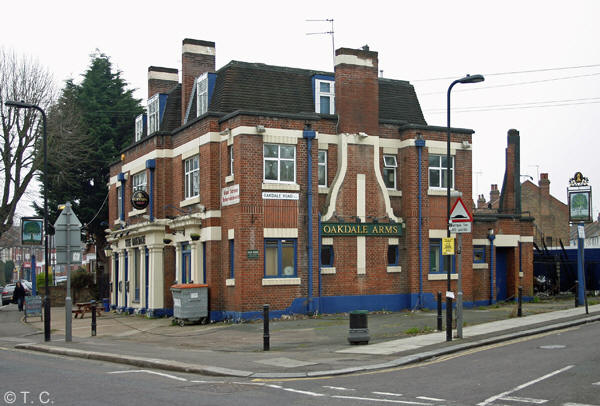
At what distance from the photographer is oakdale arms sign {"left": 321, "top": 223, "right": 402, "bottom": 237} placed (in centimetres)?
2786

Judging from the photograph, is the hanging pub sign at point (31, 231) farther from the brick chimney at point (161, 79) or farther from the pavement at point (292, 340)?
the brick chimney at point (161, 79)

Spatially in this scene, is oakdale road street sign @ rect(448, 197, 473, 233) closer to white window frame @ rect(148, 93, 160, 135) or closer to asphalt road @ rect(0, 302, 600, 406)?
asphalt road @ rect(0, 302, 600, 406)

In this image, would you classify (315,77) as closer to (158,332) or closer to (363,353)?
(158,332)

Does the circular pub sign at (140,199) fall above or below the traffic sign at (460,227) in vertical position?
above

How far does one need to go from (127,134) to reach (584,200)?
1292 inches

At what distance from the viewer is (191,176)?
2981 cm

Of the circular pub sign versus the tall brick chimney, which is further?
the tall brick chimney

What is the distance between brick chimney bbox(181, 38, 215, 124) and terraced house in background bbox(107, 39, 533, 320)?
0.05m

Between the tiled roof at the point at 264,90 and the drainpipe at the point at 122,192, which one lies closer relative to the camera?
the tiled roof at the point at 264,90

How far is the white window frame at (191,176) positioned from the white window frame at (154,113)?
209 inches

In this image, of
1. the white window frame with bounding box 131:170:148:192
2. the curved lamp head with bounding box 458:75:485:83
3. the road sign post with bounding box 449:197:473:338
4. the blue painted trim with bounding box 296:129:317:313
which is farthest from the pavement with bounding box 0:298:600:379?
the curved lamp head with bounding box 458:75:485:83

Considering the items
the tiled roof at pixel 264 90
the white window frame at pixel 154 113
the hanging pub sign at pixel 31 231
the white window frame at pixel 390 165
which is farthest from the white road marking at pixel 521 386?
the white window frame at pixel 154 113

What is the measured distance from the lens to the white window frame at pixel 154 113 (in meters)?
34.9

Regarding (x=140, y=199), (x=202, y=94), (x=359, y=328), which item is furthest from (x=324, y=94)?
(x=359, y=328)
